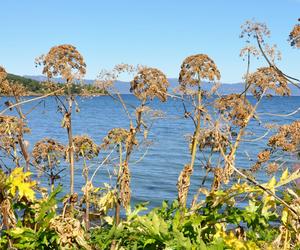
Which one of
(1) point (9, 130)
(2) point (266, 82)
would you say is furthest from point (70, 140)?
(2) point (266, 82)

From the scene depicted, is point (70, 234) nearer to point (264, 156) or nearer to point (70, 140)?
point (70, 140)

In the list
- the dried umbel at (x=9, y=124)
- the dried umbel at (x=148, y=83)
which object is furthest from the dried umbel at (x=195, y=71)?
the dried umbel at (x=9, y=124)

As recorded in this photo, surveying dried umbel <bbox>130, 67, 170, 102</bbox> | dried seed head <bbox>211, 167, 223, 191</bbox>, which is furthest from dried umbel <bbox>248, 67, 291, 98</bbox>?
dried seed head <bbox>211, 167, 223, 191</bbox>

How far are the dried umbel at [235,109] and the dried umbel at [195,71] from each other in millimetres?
264

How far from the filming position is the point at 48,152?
6934 millimetres

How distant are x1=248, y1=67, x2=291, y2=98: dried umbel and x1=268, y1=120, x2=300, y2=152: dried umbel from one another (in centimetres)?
34

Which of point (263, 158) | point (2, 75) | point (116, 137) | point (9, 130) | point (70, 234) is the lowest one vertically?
point (70, 234)

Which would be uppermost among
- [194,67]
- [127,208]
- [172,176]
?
[194,67]

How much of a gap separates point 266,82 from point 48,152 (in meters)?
2.77

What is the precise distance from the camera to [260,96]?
18.5 feet

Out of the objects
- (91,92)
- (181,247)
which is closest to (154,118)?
(91,92)

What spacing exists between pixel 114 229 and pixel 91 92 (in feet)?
7.46

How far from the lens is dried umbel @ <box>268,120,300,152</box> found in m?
5.40

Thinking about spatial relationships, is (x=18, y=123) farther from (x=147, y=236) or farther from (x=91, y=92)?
(x=147, y=236)
